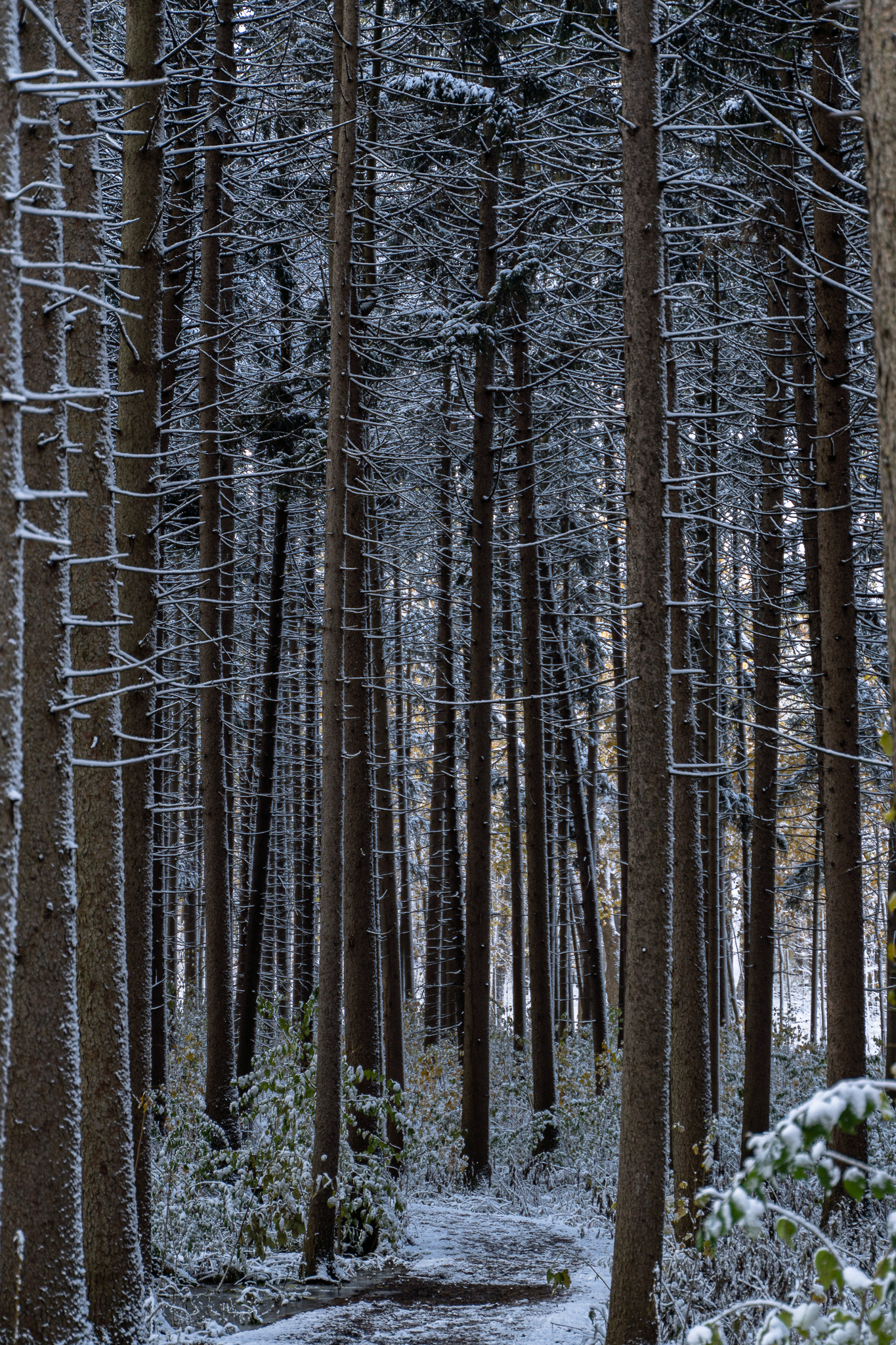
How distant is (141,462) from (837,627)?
602cm

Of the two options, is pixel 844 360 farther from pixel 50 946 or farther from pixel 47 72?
pixel 50 946

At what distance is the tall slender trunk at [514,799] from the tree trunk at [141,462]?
10.3 metres

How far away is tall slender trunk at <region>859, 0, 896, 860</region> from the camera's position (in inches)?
110

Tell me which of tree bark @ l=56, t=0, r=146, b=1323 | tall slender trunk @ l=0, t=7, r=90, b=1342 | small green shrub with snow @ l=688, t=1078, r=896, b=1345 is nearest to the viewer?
small green shrub with snow @ l=688, t=1078, r=896, b=1345

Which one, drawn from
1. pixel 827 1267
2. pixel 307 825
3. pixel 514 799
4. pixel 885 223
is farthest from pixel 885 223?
pixel 307 825

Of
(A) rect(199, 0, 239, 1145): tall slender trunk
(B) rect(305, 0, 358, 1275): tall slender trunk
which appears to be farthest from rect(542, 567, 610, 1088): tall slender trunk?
(B) rect(305, 0, 358, 1275): tall slender trunk

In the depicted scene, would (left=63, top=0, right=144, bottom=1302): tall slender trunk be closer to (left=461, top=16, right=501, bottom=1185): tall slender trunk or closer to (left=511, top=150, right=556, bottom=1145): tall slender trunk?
(left=461, top=16, right=501, bottom=1185): tall slender trunk

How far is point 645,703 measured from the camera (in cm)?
699

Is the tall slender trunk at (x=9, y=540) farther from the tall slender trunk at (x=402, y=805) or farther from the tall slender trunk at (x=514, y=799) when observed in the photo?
the tall slender trunk at (x=514, y=799)

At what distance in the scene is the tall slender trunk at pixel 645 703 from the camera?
6559 millimetres

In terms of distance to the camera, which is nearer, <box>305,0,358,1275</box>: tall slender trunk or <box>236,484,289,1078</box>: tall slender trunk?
<box>305,0,358,1275</box>: tall slender trunk

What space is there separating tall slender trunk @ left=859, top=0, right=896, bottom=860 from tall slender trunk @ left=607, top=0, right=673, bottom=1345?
4.08m

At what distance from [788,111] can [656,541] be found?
5.53 metres

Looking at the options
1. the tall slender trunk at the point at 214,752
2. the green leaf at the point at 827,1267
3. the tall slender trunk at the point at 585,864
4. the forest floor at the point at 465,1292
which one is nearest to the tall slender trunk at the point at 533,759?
the forest floor at the point at 465,1292
